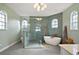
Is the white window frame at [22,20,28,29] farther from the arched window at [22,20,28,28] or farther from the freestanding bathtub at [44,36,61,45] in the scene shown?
the freestanding bathtub at [44,36,61,45]

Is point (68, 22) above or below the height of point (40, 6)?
below

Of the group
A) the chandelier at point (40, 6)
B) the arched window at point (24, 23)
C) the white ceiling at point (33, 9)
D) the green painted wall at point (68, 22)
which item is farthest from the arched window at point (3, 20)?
the green painted wall at point (68, 22)

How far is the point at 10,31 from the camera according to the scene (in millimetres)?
1662

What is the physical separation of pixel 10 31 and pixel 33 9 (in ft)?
1.59

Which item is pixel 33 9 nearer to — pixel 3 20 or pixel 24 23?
pixel 24 23

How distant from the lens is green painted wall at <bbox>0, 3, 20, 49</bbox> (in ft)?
5.18

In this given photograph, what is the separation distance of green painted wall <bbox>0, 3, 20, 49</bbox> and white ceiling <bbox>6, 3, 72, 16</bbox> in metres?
0.08

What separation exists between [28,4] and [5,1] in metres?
0.31

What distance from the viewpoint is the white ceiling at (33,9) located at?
1.53 m

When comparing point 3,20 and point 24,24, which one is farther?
point 24,24

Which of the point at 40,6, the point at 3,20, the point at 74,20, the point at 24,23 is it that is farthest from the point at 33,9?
the point at 74,20

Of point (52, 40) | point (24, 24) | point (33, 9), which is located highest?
point (33, 9)

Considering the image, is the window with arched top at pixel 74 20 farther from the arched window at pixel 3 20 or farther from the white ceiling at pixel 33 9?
the arched window at pixel 3 20

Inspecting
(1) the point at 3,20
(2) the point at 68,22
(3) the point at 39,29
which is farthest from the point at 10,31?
(2) the point at 68,22
